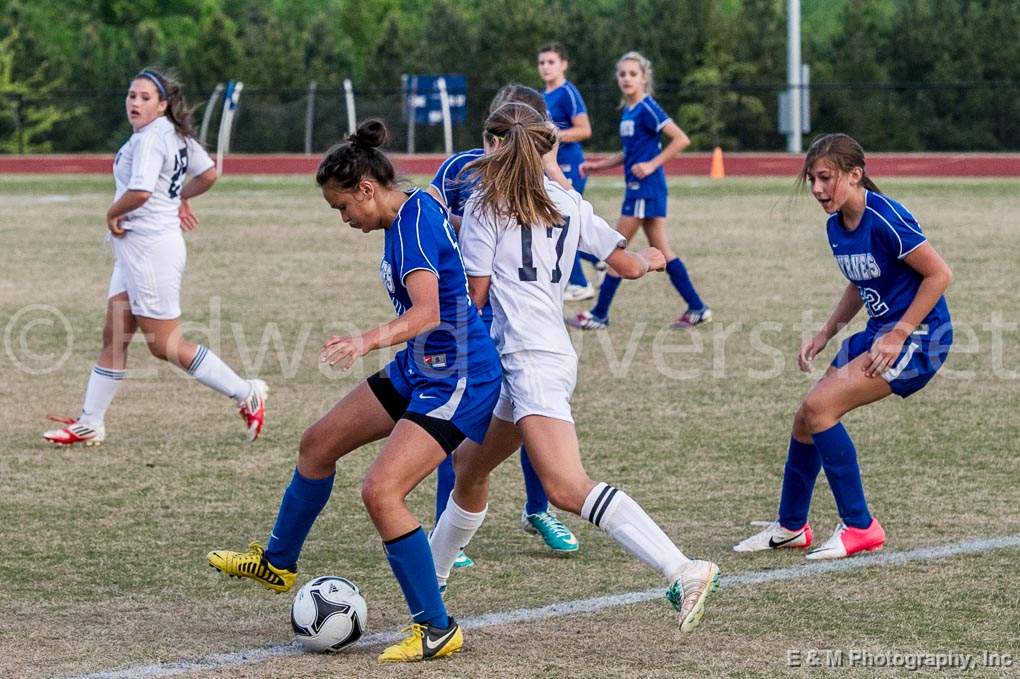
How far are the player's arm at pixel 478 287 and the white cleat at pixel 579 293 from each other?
24.4 feet

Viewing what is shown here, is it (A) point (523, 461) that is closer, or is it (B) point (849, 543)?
(B) point (849, 543)

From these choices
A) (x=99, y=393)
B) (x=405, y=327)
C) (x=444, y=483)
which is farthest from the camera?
(x=99, y=393)

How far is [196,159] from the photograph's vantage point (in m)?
7.88

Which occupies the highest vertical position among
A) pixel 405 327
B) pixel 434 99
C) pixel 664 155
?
pixel 405 327

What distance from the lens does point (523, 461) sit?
6.11 metres

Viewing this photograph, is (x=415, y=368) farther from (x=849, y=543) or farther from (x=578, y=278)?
(x=578, y=278)

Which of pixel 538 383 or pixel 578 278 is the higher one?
pixel 538 383

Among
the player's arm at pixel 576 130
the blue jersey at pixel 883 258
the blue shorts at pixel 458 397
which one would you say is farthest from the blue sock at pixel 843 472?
the player's arm at pixel 576 130

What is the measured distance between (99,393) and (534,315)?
146 inches

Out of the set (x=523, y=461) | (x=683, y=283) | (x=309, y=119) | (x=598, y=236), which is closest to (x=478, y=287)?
(x=598, y=236)

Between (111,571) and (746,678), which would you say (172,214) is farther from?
(746,678)

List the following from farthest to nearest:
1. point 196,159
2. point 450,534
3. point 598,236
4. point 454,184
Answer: point 196,159 < point 454,184 < point 450,534 < point 598,236

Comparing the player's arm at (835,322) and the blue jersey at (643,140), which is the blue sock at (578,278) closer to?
the blue jersey at (643,140)

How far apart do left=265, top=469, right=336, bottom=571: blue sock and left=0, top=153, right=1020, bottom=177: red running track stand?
79.4ft
